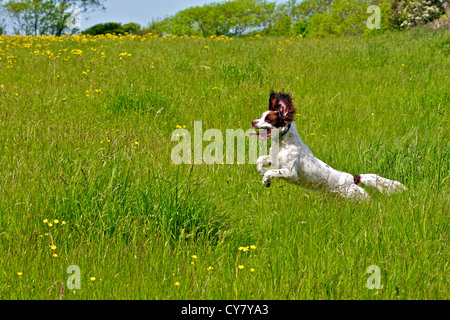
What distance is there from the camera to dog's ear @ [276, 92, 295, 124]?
4.03m

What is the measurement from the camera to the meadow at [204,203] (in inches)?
107

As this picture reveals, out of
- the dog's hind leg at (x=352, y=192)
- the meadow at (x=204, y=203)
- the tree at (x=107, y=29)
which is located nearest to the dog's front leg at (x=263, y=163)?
the meadow at (x=204, y=203)

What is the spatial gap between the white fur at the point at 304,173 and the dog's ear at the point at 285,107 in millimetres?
134

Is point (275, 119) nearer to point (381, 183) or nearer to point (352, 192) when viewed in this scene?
point (352, 192)

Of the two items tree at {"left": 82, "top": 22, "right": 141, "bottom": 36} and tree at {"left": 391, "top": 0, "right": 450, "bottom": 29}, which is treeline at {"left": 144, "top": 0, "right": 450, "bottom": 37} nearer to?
tree at {"left": 82, "top": 22, "right": 141, "bottom": 36}

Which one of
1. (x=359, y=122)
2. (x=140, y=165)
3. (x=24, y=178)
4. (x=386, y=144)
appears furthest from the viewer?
(x=359, y=122)

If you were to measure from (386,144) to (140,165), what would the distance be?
9.66ft

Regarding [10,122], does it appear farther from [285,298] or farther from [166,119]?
[285,298]

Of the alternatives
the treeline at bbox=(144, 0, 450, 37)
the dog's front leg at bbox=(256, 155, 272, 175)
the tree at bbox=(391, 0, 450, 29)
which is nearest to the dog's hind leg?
the dog's front leg at bbox=(256, 155, 272, 175)

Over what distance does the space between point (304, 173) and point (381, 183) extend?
0.74 meters

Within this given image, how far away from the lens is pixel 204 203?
3426 mm

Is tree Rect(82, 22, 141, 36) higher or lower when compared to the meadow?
higher

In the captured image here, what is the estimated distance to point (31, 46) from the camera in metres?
11.8
